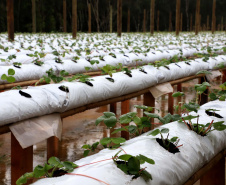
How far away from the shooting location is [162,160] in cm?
180

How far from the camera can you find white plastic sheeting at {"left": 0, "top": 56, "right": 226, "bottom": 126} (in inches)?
104

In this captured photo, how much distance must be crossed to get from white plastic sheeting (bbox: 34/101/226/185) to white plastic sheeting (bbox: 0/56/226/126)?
0.99 metres

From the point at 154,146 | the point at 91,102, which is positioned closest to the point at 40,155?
the point at 91,102

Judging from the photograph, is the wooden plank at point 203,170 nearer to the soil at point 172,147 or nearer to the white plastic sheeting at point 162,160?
the white plastic sheeting at point 162,160

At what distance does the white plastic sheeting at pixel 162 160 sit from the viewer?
1532mm

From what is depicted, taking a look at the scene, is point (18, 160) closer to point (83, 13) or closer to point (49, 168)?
point (49, 168)

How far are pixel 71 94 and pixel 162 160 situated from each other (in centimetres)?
156

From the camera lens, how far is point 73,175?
153 centimetres

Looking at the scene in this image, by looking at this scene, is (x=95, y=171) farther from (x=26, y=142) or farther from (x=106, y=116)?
(x=26, y=142)

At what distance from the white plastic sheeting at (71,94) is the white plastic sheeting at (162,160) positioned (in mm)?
988

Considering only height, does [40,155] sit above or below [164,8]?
below

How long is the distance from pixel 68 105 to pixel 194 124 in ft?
3.98

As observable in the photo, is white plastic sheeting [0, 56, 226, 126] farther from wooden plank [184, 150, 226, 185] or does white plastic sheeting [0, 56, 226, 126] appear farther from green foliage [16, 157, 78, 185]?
wooden plank [184, 150, 226, 185]

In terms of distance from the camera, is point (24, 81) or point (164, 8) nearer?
point (24, 81)
